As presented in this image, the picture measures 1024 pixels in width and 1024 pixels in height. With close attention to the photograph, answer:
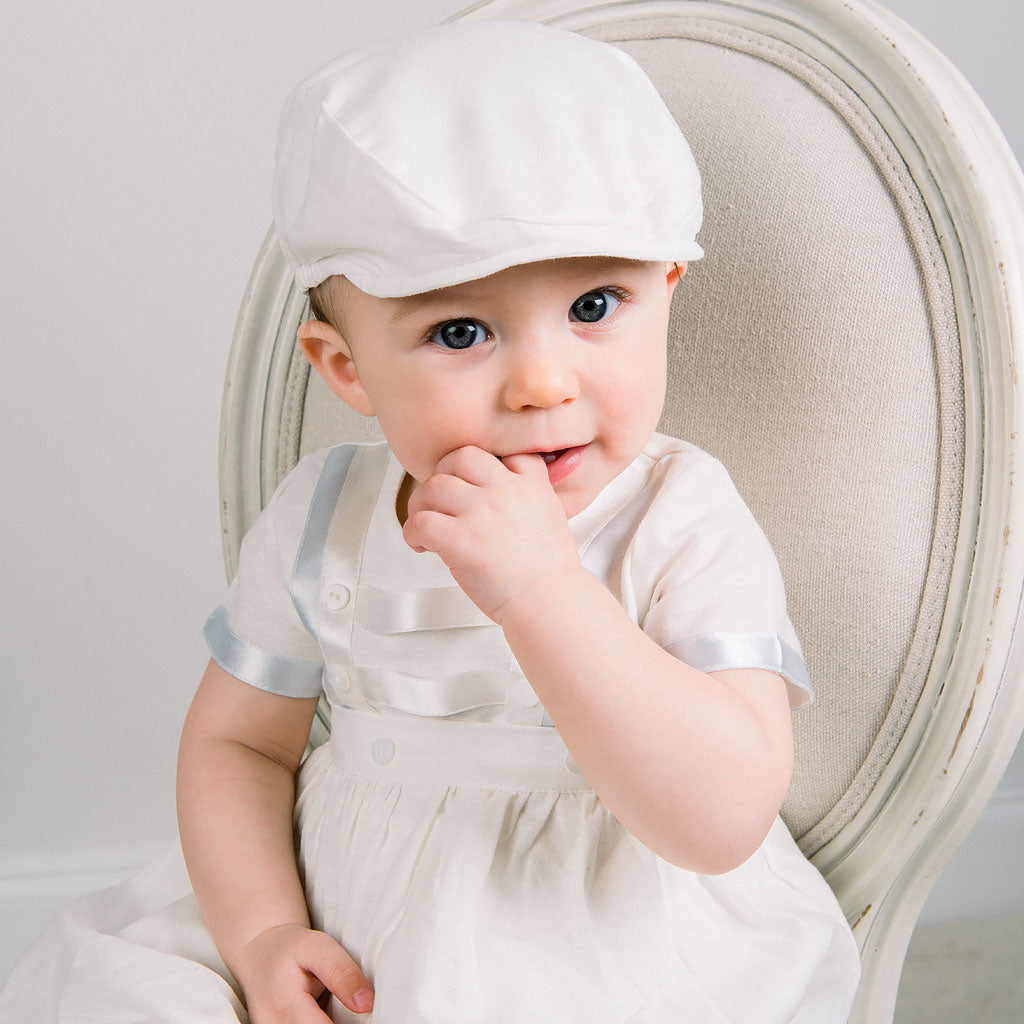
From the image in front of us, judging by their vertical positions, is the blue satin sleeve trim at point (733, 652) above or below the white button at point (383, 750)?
above

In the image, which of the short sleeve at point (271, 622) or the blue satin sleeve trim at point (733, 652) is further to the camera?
the short sleeve at point (271, 622)

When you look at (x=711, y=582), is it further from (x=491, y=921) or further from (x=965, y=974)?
(x=965, y=974)

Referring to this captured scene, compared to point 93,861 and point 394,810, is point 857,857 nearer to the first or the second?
point 394,810

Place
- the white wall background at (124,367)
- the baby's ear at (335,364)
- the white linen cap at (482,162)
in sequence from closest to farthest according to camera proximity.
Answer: the white linen cap at (482,162), the baby's ear at (335,364), the white wall background at (124,367)

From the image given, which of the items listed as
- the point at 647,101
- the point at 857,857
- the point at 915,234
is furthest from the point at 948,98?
the point at 857,857

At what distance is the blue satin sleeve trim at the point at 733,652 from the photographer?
1.88 ft

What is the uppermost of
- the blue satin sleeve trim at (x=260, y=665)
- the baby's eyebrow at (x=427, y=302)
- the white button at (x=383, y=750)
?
the baby's eyebrow at (x=427, y=302)

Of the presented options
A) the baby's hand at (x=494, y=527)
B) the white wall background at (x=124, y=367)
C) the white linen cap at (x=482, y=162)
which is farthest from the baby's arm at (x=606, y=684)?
the white wall background at (x=124, y=367)

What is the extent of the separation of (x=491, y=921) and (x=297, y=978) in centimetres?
11

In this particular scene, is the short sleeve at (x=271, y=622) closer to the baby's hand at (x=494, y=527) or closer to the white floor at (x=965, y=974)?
the baby's hand at (x=494, y=527)

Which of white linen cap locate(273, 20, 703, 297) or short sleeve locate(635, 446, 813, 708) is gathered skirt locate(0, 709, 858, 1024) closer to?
short sleeve locate(635, 446, 813, 708)

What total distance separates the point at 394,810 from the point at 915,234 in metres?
0.44

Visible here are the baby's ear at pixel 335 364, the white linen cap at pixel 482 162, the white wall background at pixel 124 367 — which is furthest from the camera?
the white wall background at pixel 124 367

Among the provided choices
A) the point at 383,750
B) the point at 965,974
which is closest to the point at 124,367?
the point at 383,750
